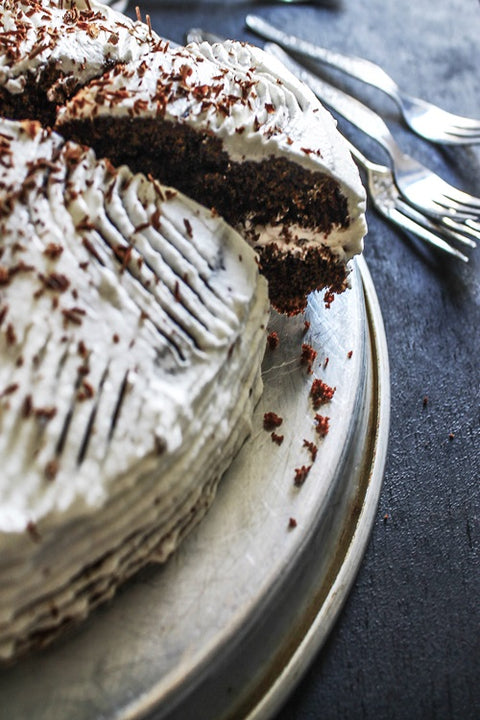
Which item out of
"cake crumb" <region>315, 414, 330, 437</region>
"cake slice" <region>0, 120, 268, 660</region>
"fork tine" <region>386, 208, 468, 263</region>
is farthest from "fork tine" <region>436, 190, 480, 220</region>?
"cake slice" <region>0, 120, 268, 660</region>

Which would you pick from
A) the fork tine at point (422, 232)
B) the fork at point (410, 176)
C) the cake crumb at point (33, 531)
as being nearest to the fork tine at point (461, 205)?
the fork at point (410, 176)

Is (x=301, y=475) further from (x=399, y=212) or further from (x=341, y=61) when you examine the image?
(x=341, y=61)

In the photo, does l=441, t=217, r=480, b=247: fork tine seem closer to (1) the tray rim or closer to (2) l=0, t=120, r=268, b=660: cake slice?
(1) the tray rim

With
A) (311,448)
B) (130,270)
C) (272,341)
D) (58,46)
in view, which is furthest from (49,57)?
(311,448)

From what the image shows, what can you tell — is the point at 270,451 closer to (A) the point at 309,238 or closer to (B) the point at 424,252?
(A) the point at 309,238

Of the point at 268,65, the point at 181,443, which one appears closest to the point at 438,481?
the point at 181,443

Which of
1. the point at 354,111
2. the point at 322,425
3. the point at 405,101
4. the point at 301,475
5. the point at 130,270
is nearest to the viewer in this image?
the point at 130,270

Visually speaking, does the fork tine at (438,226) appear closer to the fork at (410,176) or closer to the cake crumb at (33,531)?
the fork at (410,176)
